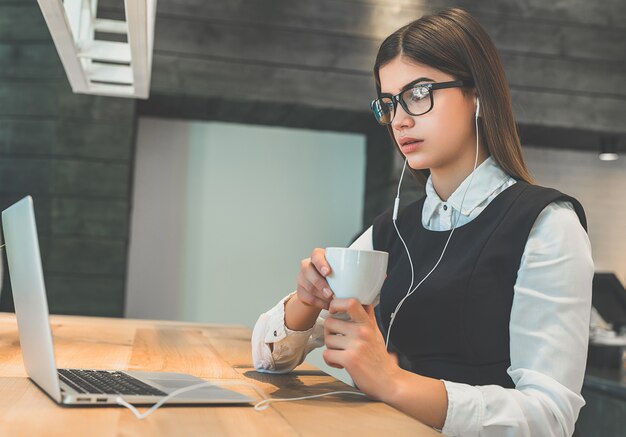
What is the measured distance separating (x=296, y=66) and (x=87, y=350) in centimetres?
268

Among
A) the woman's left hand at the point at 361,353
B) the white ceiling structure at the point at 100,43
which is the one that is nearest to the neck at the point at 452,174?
the woman's left hand at the point at 361,353

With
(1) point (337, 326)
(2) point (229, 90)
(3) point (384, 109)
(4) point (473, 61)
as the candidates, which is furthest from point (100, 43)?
(2) point (229, 90)

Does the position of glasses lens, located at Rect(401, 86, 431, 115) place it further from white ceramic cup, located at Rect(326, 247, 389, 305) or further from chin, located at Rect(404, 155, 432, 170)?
white ceramic cup, located at Rect(326, 247, 389, 305)

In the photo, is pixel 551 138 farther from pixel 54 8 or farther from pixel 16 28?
pixel 54 8

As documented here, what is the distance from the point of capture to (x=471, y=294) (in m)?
1.24

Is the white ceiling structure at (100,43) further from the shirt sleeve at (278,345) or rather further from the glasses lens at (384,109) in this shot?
the shirt sleeve at (278,345)

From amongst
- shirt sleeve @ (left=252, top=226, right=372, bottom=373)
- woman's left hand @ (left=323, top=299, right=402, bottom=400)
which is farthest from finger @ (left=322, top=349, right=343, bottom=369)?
shirt sleeve @ (left=252, top=226, right=372, bottom=373)

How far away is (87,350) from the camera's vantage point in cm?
141

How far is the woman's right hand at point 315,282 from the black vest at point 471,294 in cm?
26

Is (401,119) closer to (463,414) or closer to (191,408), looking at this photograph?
(463,414)

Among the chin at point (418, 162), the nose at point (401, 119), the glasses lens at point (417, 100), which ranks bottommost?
the chin at point (418, 162)

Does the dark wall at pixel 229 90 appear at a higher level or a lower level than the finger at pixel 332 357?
higher

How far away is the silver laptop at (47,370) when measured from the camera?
0.79 metres

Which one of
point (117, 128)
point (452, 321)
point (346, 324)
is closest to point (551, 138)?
point (117, 128)
